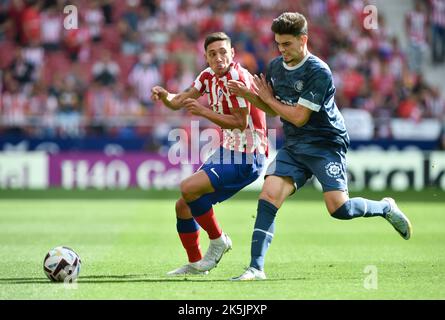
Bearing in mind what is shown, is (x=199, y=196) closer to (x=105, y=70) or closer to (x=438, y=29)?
(x=105, y=70)

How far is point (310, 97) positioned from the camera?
810 centimetres

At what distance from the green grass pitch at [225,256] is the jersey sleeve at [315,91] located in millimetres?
1536

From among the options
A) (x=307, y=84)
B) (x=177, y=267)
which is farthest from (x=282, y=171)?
(x=177, y=267)

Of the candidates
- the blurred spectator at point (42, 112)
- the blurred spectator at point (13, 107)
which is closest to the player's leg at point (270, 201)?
the blurred spectator at point (42, 112)

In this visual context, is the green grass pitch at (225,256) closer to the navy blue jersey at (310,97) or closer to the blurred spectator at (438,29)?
the navy blue jersey at (310,97)

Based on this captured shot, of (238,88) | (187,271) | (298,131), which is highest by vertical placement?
(238,88)

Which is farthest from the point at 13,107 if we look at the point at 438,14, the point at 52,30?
the point at 438,14

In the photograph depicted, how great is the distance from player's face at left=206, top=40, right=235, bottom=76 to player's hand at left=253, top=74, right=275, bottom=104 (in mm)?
424

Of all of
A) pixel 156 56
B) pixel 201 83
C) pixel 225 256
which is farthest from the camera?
pixel 156 56

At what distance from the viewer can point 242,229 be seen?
45.0 ft

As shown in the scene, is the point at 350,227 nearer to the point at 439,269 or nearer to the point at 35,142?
the point at 439,269

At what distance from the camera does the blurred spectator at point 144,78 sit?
2370 centimetres

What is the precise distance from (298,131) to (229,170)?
745 mm
